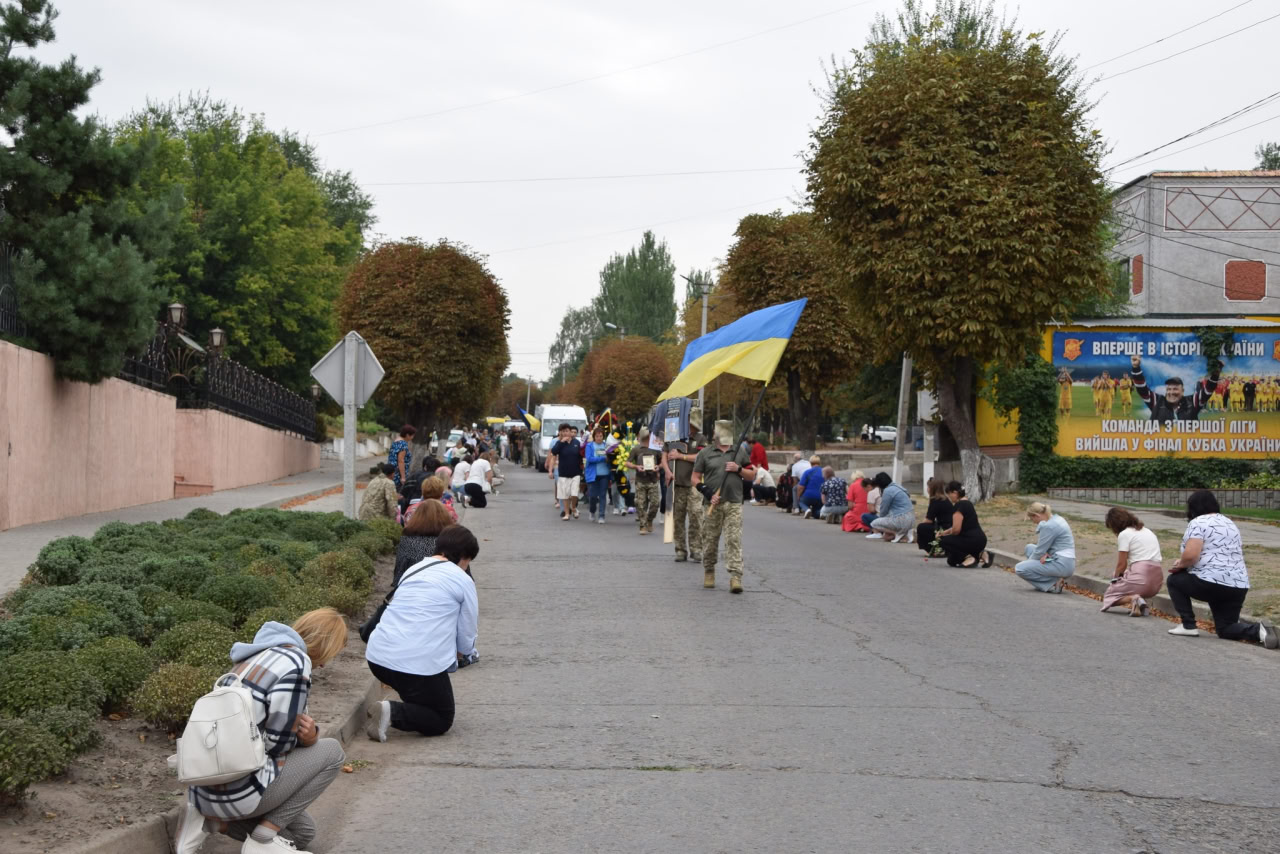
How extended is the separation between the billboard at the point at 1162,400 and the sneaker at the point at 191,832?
101 feet

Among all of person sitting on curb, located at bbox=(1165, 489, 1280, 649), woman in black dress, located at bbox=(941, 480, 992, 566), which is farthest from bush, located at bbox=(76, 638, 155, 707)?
woman in black dress, located at bbox=(941, 480, 992, 566)

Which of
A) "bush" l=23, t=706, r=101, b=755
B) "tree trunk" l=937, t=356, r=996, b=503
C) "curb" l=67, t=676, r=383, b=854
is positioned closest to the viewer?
"curb" l=67, t=676, r=383, b=854

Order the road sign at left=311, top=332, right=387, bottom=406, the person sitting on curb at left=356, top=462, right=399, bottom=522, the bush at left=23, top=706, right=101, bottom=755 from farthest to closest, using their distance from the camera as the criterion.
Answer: the person sitting on curb at left=356, top=462, right=399, bottom=522
the road sign at left=311, top=332, right=387, bottom=406
the bush at left=23, top=706, right=101, bottom=755

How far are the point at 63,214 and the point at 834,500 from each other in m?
15.4

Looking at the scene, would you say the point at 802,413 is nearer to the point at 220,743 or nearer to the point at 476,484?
the point at 476,484

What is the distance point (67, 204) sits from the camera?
2105 cm

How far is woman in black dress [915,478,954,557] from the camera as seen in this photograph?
64.7 ft

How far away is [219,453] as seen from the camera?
104 ft

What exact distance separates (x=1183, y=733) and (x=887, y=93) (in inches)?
848

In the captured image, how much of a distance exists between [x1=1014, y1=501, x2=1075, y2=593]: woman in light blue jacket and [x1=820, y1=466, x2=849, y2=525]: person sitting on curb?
36.9ft

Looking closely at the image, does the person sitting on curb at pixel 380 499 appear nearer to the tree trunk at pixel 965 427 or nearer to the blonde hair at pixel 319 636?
the blonde hair at pixel 319 636

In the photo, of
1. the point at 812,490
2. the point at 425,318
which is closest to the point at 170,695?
the point at 812,490

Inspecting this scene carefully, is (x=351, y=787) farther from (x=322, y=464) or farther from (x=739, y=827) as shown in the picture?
Answer: (x=322, y=464)

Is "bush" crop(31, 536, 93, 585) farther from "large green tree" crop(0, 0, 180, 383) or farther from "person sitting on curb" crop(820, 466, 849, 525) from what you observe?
"person sitting on curb" crop(820, 466, 849, 525)
